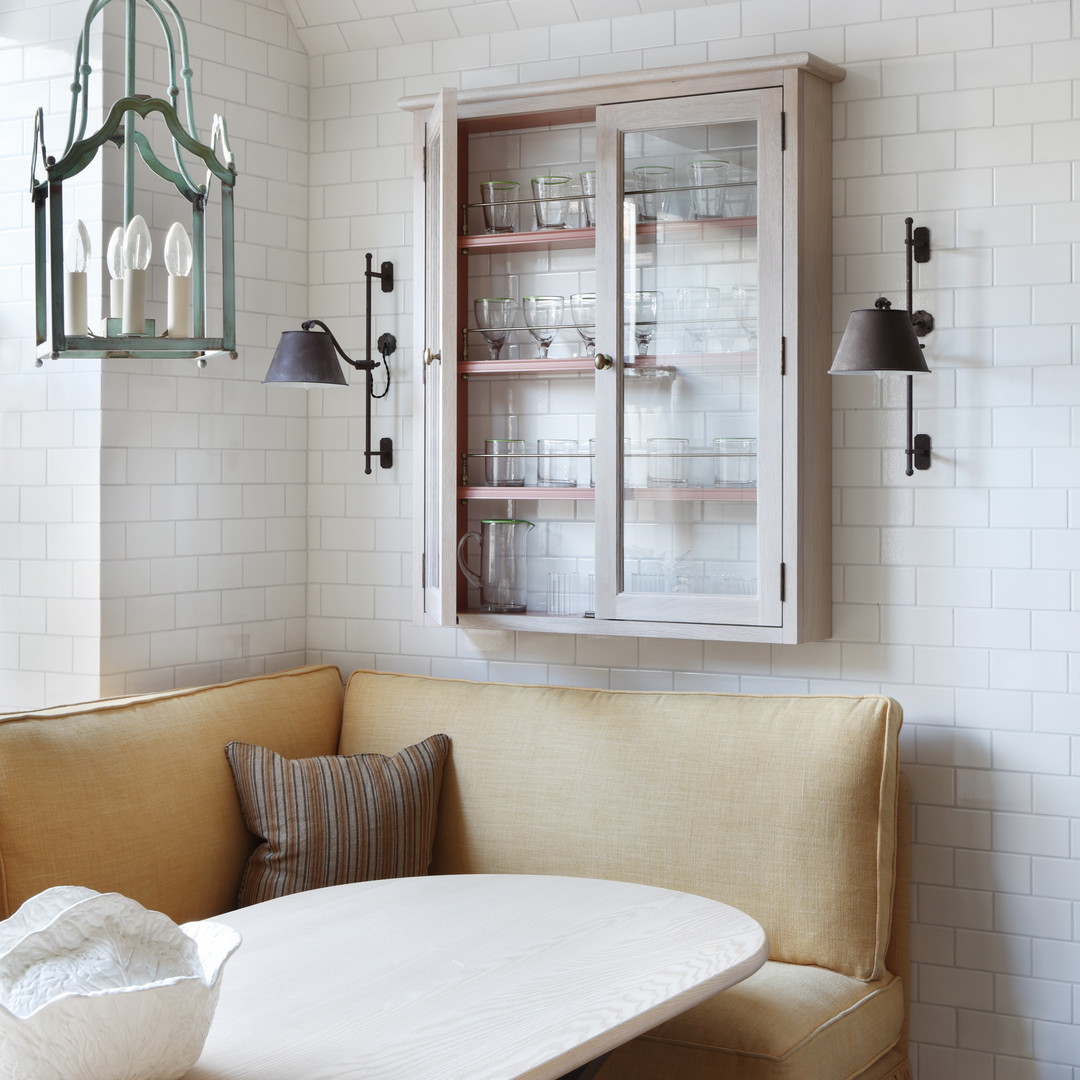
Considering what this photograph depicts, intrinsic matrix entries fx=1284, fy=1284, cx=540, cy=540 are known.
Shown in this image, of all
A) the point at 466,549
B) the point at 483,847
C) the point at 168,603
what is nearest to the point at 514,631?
A: the point at 466,549

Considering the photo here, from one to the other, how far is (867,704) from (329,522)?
181 centimetres

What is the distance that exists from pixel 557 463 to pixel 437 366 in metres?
0.42

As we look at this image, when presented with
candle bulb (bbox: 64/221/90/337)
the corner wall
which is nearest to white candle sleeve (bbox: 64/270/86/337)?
candle bulb (bbox: 64/221/90/337)

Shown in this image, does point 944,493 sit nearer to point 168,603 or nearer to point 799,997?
point 799,997

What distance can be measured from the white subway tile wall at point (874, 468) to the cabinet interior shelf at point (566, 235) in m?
0.15

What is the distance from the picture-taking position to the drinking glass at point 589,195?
3457 mm

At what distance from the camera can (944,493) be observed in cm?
324

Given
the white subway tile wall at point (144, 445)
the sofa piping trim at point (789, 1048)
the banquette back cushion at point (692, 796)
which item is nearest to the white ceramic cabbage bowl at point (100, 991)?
the sofa piping trim at point (789, 1048)

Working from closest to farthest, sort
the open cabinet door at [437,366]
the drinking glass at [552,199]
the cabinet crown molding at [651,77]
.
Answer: the cabinet crown molding at [651,77] → the open cabinet door at [437,366] → the drinking glass at [552,199]

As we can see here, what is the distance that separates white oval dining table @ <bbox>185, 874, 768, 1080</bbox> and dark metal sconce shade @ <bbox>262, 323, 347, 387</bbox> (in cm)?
144

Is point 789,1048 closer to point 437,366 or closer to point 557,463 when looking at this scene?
point 557,463

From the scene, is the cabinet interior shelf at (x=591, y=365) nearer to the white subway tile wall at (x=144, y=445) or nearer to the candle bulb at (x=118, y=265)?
the white subway tile wall at (x=144, y=445)

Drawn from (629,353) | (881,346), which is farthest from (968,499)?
(629,353)

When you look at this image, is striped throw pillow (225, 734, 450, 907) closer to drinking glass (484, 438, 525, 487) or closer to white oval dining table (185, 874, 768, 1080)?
white oval dining table (185, 874, 768, 1080)
